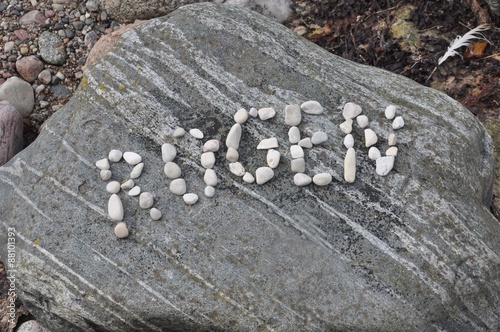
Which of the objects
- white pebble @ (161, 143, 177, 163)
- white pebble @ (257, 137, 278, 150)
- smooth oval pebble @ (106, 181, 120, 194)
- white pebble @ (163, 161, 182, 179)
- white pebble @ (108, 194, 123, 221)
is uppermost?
white pebble @ (257, 137, 278, 150)

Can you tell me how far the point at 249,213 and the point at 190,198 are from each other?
314 millimetres

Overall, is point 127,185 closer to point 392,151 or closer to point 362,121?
point 362,121

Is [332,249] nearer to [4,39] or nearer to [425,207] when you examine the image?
[425,207]

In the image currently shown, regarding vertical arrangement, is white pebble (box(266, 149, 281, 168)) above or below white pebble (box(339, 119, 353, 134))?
below

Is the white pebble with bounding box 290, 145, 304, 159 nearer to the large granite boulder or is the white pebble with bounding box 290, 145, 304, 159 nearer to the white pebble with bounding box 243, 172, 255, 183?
the large granite boulder

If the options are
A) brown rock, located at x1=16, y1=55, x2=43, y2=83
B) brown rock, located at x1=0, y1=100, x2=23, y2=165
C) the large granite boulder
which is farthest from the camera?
brown rock, located at x1=16, y1=55, x2=43, y2=83

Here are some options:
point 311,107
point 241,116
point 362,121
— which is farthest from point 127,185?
point 362,121

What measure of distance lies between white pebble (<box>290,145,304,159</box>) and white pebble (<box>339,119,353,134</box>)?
0.26 meters

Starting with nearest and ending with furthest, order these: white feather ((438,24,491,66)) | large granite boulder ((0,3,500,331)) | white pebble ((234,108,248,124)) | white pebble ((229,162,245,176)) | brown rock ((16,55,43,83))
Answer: large granite boulder ((0,3,500,331)) → white pebble ((229,162,245,176)) → white pebble ((234,108,248,124)) → white feather ((438,24,491,66)) → brown rock ((16,55,43,83))

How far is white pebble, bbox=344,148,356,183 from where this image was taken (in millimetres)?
2895

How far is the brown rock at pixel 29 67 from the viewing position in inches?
175

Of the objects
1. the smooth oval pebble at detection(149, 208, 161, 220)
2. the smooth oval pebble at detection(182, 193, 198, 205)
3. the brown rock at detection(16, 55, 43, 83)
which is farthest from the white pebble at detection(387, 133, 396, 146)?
the brown rock at detection(16, 55, 43, 83)

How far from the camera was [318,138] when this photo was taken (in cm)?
298

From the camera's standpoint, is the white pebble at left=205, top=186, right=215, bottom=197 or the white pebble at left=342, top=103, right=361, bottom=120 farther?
the white pebble at left=342, top=103, right=361, bottom=120
